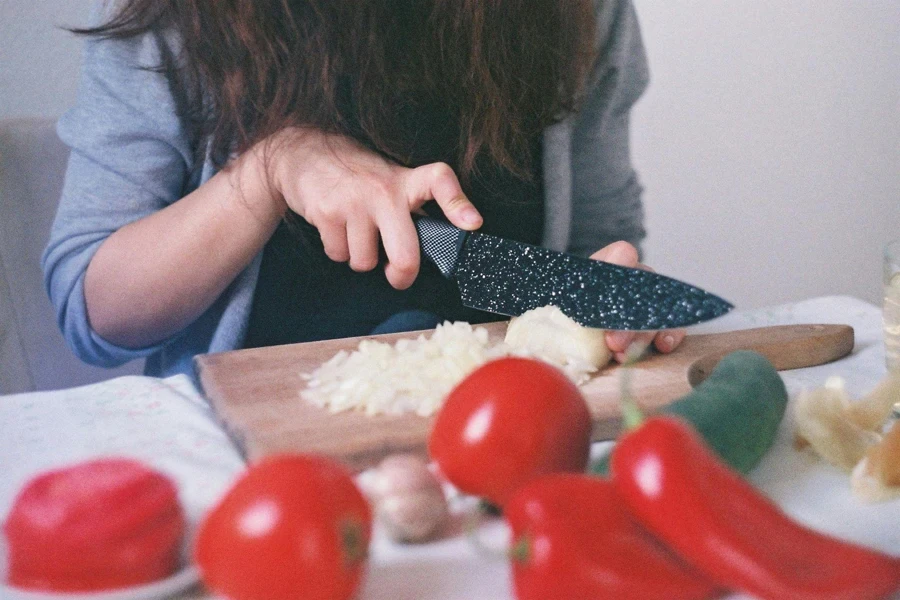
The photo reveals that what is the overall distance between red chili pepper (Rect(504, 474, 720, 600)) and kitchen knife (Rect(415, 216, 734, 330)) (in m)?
0.40

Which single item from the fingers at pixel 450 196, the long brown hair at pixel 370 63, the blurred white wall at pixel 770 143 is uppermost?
the long brown hair at pixel 370 63

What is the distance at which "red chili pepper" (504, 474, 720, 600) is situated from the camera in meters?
0.47

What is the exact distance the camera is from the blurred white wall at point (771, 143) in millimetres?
2309

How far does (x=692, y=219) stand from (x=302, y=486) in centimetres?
213

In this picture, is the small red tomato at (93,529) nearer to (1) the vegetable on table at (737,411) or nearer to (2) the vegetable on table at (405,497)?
(2) the vegetable on table at (405,497)

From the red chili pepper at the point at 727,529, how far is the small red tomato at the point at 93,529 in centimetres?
26

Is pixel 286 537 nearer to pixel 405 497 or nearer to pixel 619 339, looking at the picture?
pixel 405 497

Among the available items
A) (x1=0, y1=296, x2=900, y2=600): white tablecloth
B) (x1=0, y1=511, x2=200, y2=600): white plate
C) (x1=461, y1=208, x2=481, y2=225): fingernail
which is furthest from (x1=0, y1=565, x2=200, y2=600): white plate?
(x1=461, y1=208, x2=481, y2=225): fingernail

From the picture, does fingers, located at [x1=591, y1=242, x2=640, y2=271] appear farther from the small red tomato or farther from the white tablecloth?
the small red tomato

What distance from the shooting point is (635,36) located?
144 centimetres

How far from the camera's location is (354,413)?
2.57ft

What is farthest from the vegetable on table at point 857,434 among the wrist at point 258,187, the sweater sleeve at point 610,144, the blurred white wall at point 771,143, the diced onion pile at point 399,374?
the blurred white wall at point 771,143

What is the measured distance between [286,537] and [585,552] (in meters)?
0.16

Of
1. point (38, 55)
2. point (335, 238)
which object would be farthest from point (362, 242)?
point (38, 55)
